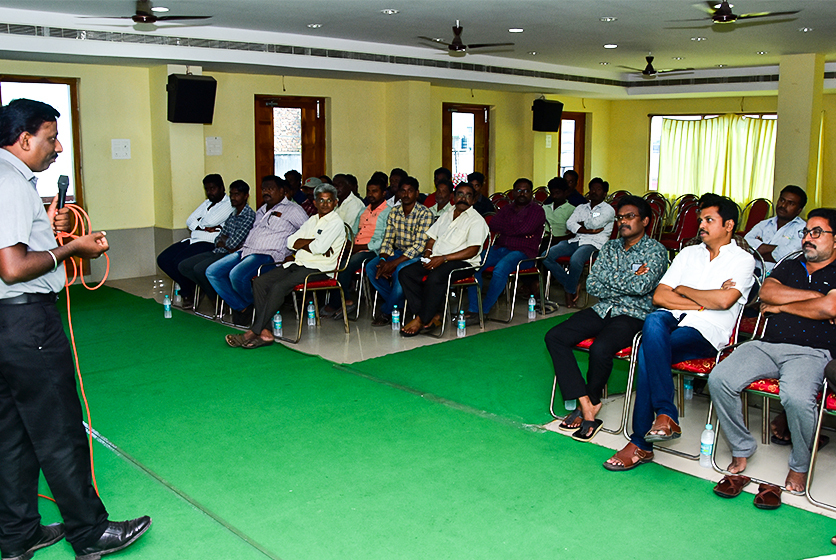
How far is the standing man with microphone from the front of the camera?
2.58 m

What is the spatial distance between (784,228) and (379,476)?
13.7 feet

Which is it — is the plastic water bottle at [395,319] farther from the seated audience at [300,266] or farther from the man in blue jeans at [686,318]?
the man in blue jeans at [686,318]

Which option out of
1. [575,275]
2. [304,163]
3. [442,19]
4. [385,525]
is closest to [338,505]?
[385,525]

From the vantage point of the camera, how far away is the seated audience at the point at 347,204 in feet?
25.9

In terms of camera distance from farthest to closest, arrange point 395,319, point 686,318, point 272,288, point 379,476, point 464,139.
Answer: point 464,139 < point 395,319 < point 272,288 < point 686,318 < point 379,476

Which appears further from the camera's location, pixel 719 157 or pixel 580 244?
pixel 719 157

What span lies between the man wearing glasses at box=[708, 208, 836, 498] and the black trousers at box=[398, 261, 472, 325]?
2995 mm

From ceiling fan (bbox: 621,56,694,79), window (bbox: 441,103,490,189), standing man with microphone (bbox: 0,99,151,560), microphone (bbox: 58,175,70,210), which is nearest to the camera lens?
standing man with microphone (bbox: 0,99,151,560)

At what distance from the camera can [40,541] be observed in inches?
115

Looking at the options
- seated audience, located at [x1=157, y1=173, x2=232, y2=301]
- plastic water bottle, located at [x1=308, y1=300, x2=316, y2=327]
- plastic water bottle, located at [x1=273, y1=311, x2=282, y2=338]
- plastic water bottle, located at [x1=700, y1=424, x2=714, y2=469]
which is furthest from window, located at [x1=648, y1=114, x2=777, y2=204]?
plastic water bottle, located at [x1=700, y1=424, x2=714, y2=469]

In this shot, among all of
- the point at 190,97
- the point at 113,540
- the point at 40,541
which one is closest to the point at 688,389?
the point at 113,540

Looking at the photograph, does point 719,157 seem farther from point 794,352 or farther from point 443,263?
point 794,352

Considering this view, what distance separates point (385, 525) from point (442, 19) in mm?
5729

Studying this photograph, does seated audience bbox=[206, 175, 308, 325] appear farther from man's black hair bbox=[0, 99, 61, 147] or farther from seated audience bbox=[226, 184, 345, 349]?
man's black hair bbox=[0, 99, 61, 147]
